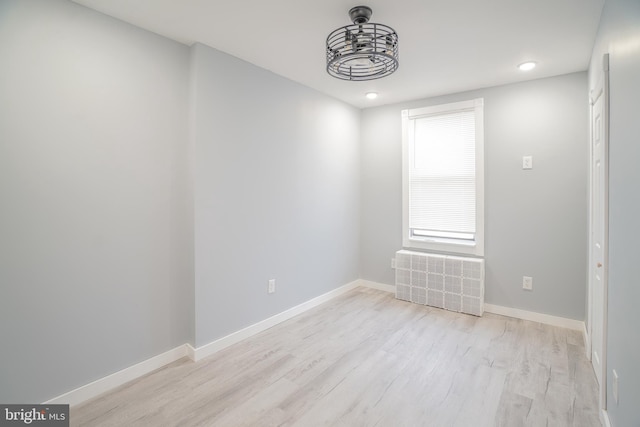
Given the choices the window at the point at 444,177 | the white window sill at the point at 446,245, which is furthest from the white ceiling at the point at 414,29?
the white window sill at the point at 446,245

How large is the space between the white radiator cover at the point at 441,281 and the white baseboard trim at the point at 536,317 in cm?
17

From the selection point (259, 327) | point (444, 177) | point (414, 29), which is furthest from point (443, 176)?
point (259, 327)

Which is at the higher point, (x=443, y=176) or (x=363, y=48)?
(x=363, y=48)

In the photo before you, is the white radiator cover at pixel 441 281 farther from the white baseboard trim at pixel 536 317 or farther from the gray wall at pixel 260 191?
the gray wall at pixel 260 191

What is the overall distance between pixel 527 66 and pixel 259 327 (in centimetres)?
342

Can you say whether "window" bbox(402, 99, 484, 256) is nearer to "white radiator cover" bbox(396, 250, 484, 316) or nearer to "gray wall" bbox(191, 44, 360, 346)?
"white radiator cover" bbox(396, 250, 484, 316)

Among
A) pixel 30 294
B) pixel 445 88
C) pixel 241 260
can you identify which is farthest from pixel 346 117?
pixel 30 294

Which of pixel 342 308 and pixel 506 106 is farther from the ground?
pixel 506 106

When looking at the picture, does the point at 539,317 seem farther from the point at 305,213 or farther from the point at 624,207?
the point at 305,213

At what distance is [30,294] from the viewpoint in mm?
1875

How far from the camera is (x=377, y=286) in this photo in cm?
439

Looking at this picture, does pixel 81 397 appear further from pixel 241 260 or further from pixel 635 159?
pixel 635 159

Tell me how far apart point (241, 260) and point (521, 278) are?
2860 millimetres

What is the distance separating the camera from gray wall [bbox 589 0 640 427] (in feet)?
4.21
